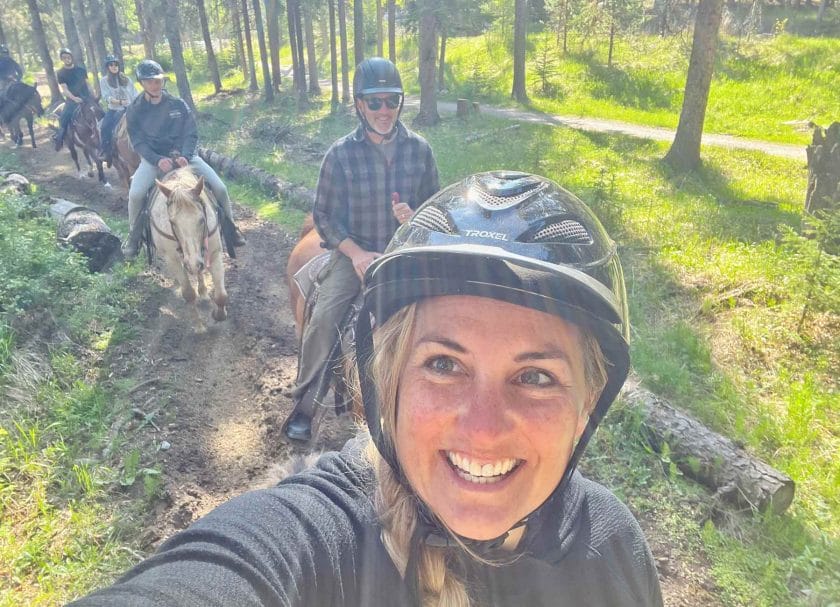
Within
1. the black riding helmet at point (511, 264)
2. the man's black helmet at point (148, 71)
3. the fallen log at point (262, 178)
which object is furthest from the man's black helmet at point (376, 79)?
the fallen log at point (262, 178)

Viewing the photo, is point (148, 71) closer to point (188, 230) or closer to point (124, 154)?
point (188, 230)

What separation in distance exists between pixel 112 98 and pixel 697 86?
39.0ft

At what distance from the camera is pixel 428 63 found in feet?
50.7

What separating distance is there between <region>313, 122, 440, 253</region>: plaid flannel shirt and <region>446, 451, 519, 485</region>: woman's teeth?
326 cm

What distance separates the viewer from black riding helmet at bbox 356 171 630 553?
4.15ft

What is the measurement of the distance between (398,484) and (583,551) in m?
0.52

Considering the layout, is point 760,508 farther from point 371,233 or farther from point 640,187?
point 640,187

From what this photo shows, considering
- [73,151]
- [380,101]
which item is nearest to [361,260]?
[380,101]

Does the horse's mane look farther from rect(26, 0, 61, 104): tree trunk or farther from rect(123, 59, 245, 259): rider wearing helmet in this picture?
rect(26, 0, 61, 104): tree trunk

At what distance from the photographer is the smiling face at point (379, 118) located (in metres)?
4.33

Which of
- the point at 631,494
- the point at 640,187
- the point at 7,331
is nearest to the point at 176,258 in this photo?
the point at 7,331

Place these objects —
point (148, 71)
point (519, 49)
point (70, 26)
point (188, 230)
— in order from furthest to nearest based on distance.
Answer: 1. point (70, 26)
2. point (519, 49)
3. point (148, 71)
4. point (188, 230)

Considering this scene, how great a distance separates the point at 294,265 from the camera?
5.32 metres

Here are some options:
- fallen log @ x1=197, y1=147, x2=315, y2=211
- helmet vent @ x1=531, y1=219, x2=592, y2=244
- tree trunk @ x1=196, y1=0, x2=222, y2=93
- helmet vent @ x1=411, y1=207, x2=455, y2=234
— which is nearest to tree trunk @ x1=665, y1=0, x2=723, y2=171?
fallen log @ x1=197, y1=147, x2=315, y2=211
